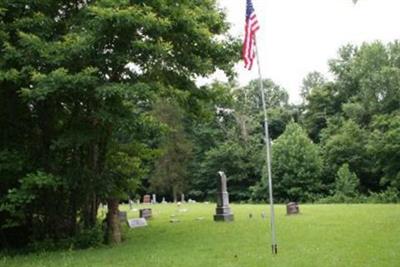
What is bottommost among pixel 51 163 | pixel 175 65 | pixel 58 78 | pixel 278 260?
pixel 278 260

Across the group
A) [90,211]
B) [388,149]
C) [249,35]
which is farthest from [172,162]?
[249,35]

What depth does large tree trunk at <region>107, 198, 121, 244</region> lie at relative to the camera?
16266 millimetres

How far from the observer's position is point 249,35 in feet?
40.0

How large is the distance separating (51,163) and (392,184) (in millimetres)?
29959

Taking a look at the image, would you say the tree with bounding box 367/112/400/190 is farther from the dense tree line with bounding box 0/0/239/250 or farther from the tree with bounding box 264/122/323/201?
the dense tree line with bounding box 0/0/239/250

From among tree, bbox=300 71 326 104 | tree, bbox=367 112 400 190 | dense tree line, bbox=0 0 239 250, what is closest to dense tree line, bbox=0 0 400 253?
dense tree line, bbox=0 0 239 250

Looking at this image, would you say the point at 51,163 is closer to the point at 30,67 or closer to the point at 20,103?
the point at 20,103

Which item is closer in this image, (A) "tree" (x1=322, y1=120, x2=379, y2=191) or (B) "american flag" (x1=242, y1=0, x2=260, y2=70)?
(B) "american flag" (x1=242, y1=0, x2=260, y2=70)

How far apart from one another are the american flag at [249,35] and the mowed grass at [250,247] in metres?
4.37

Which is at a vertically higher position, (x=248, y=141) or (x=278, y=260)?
(x=248, y=141)

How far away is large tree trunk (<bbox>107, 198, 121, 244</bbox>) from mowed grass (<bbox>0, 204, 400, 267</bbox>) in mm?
483

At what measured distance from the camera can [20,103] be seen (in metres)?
16.4

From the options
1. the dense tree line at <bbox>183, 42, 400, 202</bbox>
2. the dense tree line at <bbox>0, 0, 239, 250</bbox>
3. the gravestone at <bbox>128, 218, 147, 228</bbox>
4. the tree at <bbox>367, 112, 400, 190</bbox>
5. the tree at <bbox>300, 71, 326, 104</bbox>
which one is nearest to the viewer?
the dense tree line at <bbox>0, 0, 239, 250</bbox>

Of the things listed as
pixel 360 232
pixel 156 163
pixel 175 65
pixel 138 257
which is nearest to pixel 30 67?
pixel 175 65
